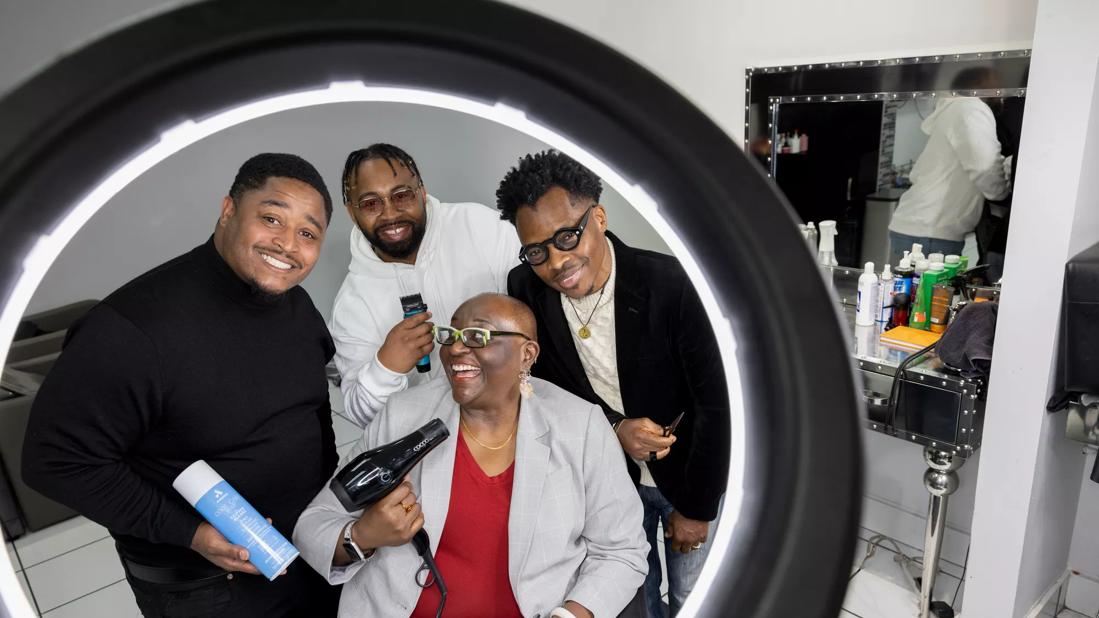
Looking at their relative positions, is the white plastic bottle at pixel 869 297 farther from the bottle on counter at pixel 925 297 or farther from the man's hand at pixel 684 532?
the man's hand at pixel 684 532

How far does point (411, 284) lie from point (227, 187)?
178 millimetres

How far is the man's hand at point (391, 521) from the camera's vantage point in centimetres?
65

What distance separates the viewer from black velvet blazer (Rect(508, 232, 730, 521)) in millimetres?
580

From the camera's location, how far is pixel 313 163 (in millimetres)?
495

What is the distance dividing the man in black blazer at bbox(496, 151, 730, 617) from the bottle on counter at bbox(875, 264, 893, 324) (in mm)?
1319

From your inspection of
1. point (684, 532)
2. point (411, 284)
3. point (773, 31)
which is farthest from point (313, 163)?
point (773, 31)

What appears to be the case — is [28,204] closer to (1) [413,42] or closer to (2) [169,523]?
(1) [413,42]

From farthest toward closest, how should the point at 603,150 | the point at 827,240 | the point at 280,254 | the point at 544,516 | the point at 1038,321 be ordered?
the point at 827,240
the point at 1038,321
the point at 544,516
the point at 280,254
the point at 603,150

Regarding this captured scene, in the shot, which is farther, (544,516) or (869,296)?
(869,296)

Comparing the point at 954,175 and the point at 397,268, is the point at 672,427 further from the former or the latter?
the point at 954,175

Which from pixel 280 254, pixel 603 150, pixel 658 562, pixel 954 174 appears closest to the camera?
pixel 603 150

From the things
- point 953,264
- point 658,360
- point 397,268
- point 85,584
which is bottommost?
point 85,584

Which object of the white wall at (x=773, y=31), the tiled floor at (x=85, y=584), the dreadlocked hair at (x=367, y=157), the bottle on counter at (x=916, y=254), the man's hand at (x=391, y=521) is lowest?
the tiled floor at (x=85, y=584)

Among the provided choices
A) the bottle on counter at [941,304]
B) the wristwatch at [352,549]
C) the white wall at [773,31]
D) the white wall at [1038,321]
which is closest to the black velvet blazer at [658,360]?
the wristwatch at [352,549]
